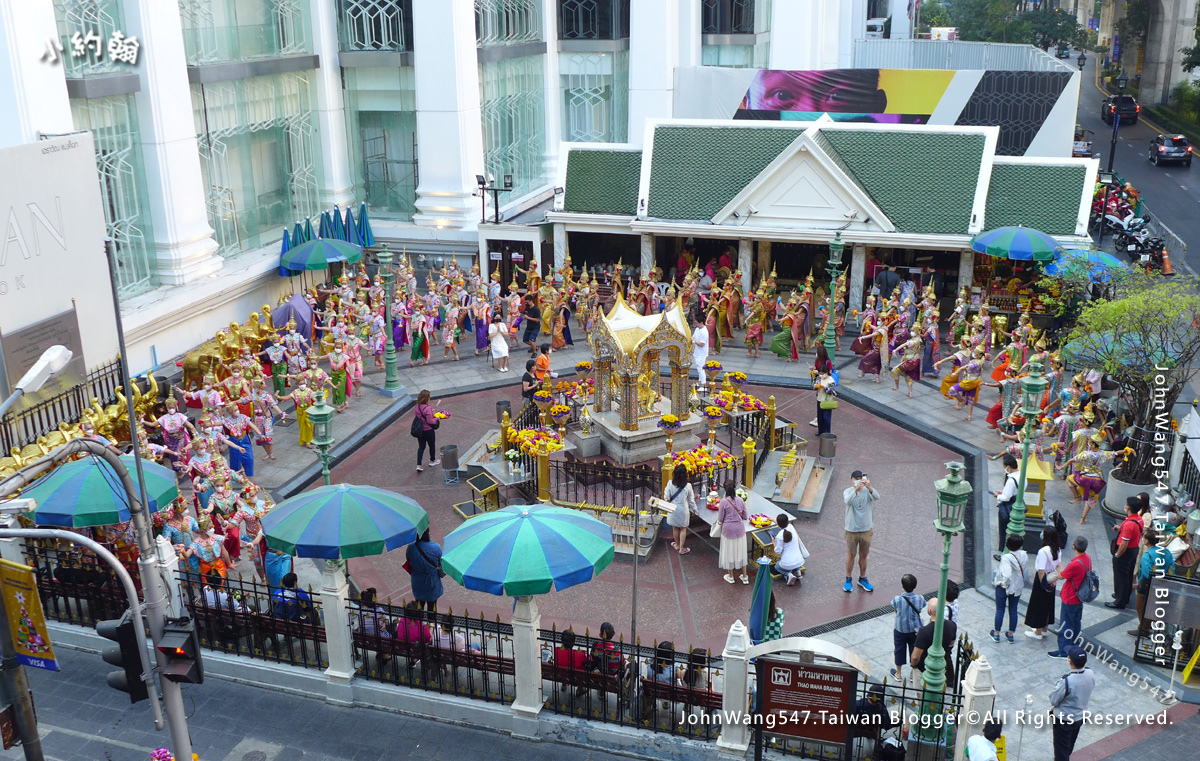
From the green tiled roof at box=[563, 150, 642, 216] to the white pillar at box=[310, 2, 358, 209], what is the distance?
782 cm

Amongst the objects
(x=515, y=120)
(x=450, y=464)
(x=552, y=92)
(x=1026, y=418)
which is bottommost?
(x=450, y=464)

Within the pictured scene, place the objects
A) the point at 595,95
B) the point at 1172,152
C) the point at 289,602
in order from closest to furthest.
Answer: the point at 289,602
the point at 595,95
the point at 1172,152

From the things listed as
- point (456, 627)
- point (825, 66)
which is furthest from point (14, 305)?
point (825, 66)

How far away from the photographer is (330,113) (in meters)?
32.1

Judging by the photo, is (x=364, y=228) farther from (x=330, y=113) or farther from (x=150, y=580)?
(x=150, y=580)

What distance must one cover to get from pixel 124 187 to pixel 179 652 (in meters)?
18.4

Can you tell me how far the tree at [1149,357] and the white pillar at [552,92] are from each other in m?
25.3

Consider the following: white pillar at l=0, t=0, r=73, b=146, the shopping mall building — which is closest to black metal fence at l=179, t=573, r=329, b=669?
the shopping mall building

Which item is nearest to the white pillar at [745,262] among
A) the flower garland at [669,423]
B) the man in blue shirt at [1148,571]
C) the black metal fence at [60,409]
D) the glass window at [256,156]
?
the flower garland at [669,423]

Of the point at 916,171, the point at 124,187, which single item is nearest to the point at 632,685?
the point at 916,171

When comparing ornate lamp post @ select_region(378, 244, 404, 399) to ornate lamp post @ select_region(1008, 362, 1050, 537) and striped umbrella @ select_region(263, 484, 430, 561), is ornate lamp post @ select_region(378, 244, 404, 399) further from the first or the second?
ornate lamp post @ select_region(1008, 362, 1050, 537)

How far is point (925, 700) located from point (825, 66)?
45.3 meters

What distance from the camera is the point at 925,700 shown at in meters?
10.7

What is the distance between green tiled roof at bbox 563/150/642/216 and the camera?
28750mm
